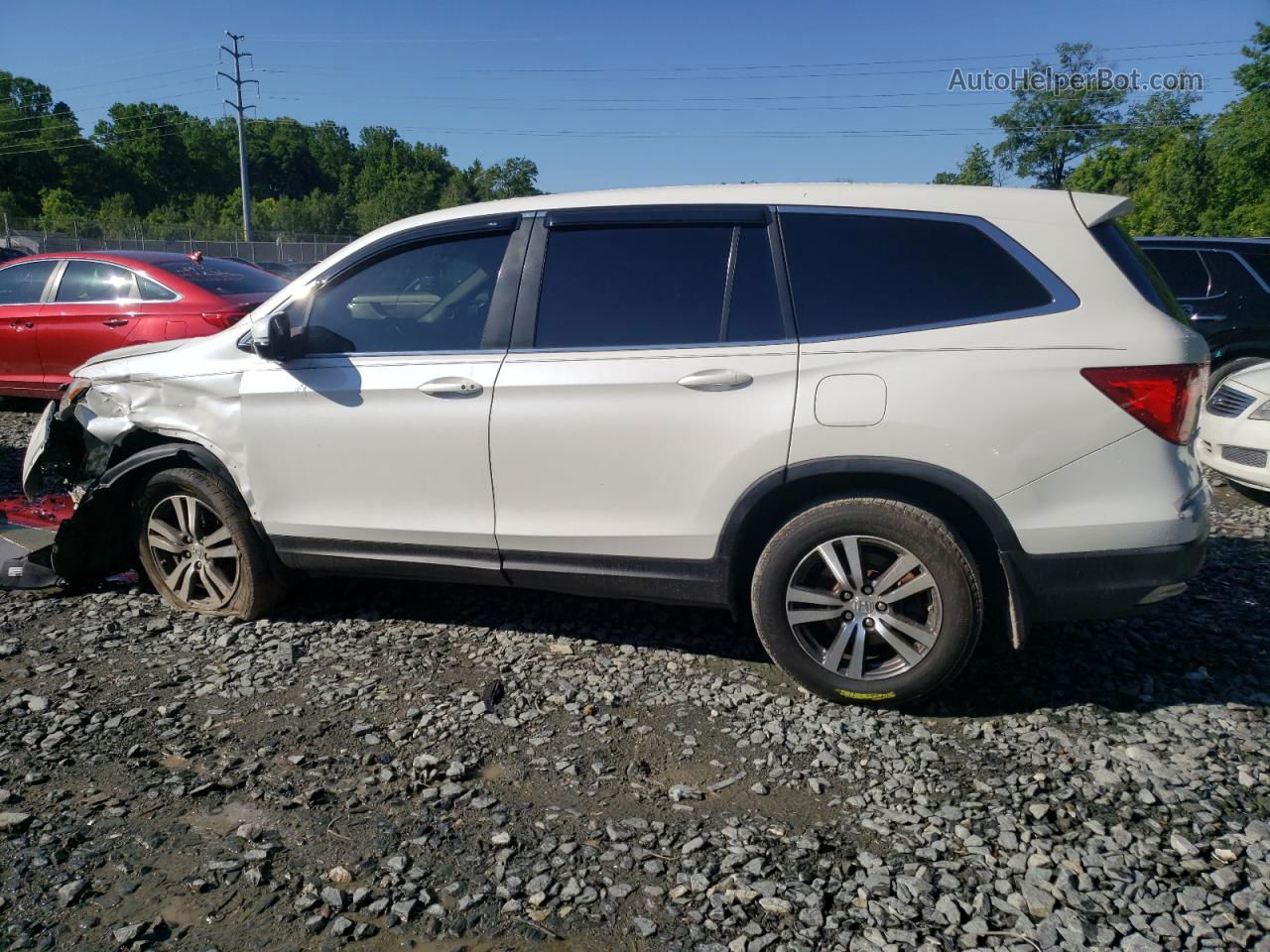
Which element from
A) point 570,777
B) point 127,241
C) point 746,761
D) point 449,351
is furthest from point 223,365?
point 127,241

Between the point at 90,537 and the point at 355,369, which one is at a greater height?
the point at 355,369

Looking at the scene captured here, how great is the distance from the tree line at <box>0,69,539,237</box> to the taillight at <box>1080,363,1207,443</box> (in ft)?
188

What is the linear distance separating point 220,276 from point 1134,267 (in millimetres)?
8330

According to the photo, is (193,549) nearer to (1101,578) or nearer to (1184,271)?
(1101,578)

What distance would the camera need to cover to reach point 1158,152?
56.2m

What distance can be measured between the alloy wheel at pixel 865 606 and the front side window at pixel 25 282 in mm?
8930

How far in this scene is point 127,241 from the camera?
4894 centimetres

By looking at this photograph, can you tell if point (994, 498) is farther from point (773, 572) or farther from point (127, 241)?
point (127, 241)

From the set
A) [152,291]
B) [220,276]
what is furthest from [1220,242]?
[152,291]

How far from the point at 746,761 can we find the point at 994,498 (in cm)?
127

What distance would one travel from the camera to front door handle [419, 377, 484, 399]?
3891 millimetres

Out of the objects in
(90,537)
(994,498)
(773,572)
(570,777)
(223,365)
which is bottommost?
(570,777)

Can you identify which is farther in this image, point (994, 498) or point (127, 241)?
point (127, 241)

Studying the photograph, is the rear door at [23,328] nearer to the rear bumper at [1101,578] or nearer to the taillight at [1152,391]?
the rear bumper at [1101,578]
